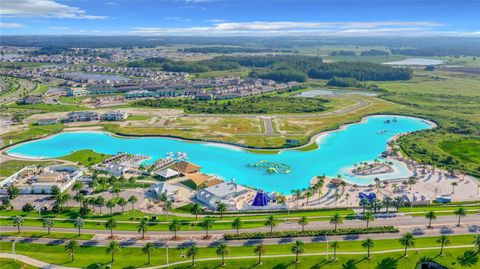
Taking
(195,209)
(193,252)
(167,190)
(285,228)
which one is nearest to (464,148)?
(285,228)

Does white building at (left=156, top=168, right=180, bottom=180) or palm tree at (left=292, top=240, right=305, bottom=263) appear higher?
white building at (left=156, top=168, right=180, bottom=180)

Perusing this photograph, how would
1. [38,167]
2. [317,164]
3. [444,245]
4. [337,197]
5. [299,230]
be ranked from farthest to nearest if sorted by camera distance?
[317,164] → [38,167] → [337,197] → [299,230] → [444,245]

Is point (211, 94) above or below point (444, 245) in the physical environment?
above

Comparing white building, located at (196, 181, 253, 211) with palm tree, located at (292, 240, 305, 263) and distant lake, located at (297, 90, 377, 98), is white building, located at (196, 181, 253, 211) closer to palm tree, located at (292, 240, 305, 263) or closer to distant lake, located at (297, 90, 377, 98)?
palm tree, located at (292, 240, 305, 263)

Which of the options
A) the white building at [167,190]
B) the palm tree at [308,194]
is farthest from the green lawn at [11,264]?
the palm tree at [308,194]

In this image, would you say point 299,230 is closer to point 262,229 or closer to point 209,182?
point 262,229

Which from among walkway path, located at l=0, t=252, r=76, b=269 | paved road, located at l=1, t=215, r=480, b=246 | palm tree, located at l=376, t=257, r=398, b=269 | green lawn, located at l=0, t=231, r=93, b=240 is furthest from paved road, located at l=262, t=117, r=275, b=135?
walkway path, located at l=0, t=252, r=76, b=269

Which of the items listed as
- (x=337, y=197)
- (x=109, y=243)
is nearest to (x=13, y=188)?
(x=109, y=243)

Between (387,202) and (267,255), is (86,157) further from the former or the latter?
(387,202)
